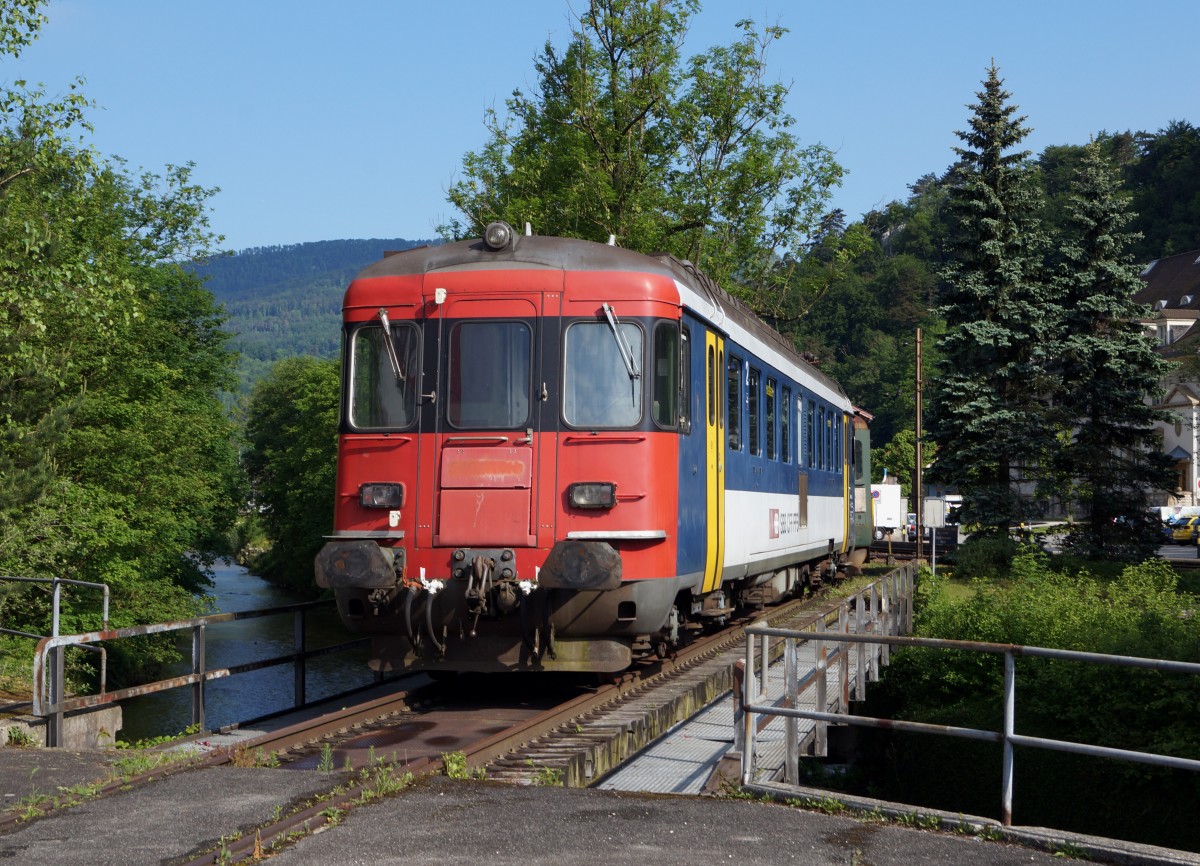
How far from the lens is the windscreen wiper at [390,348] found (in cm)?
1128

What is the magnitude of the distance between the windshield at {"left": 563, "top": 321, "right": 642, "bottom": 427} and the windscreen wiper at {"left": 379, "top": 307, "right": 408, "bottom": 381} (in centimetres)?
135

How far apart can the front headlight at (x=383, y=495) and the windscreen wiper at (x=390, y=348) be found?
0.87m

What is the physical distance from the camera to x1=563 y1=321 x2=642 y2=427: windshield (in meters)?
10.9

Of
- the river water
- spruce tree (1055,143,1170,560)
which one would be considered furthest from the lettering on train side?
spruce tree (1055,143,1170,560)

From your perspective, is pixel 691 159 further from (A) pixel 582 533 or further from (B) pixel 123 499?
(A) pixel 582 533

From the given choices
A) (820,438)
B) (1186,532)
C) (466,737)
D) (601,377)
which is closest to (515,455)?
(601,377)

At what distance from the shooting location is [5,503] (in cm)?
2283

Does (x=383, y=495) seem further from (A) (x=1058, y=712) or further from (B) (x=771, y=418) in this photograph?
(A) (x=1058, y=712)

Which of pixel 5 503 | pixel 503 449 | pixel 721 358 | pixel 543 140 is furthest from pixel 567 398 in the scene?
pixel 543 140

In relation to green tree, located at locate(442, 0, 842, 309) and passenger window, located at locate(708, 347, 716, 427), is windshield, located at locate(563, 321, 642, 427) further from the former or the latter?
green tree, located at locate(442, 0, 842, 309)

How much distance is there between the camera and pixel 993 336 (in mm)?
34812

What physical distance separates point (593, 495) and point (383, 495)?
1666mm

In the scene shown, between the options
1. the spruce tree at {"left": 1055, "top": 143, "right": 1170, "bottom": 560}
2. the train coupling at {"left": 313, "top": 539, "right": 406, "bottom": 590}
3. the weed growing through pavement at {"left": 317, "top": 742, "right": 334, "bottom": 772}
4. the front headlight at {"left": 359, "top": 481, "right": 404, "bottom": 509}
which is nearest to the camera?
the weed growing through pavement at {"left": 317, "top": 742, "right": 334, "bottom": 772}

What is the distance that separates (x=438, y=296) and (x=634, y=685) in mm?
3817
